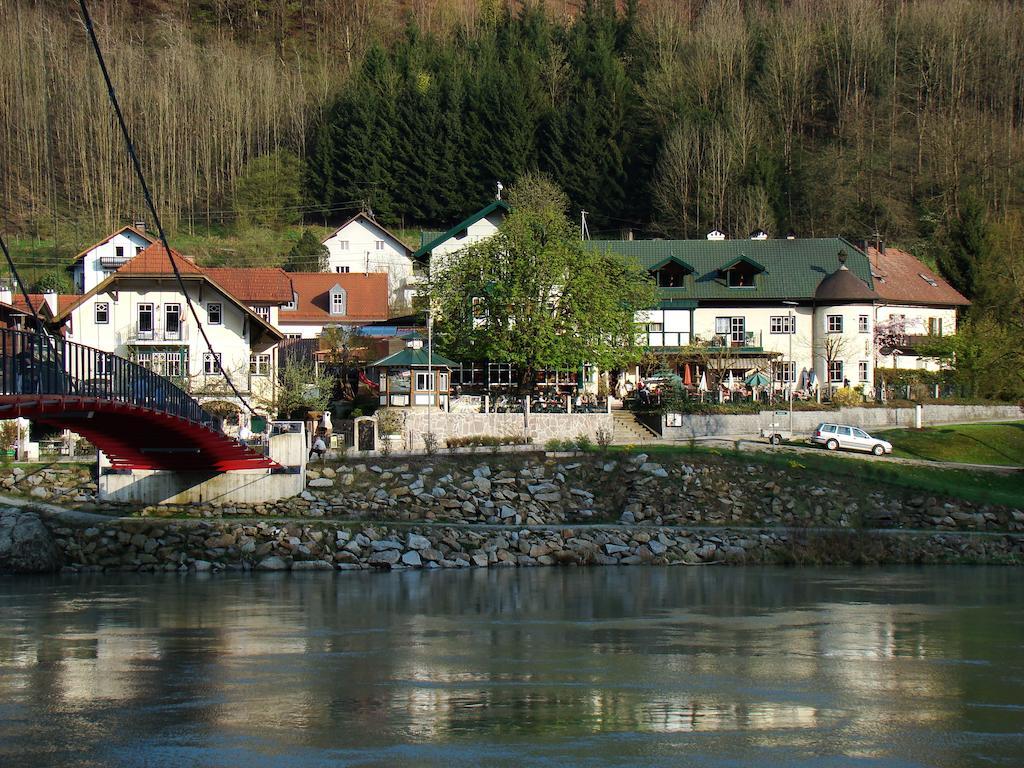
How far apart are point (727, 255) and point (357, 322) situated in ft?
71.6

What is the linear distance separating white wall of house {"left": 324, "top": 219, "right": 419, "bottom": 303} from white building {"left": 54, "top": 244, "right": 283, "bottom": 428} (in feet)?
119

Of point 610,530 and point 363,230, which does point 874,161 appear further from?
point 610,530

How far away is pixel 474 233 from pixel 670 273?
10114 millimetres

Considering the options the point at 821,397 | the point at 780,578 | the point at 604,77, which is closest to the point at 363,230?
the point at 604,77

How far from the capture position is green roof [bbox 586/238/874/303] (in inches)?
2677

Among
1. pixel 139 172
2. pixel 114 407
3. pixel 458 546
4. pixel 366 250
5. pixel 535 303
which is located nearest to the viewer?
pixel 114 407

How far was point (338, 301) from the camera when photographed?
8031 cm

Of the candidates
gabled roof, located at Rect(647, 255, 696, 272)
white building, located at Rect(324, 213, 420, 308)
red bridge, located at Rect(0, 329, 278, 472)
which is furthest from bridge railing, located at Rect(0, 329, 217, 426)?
white building, located at Rect(324, 213, 420, 308)

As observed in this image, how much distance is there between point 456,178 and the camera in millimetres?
101688

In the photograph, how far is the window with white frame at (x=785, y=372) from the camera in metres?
67.0

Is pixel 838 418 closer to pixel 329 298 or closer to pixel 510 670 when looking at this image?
pixel 510 670

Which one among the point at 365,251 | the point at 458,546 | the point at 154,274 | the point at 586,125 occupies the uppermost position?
the point at 586,125

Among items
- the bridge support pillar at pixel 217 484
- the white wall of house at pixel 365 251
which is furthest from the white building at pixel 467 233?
the white wall of house at pixel 365 251

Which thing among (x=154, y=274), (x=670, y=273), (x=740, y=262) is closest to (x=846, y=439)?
(x=740, y=262)
